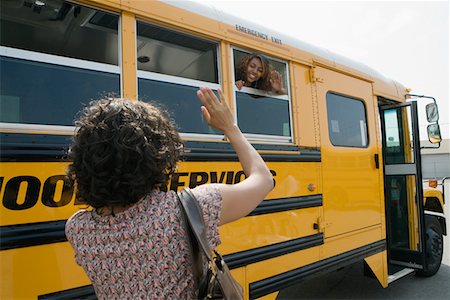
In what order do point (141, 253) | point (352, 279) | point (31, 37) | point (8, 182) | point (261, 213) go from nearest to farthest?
point (141, 253)
point (8, 182)
point (31, 37)
point (261, 213)
point (352, 279)

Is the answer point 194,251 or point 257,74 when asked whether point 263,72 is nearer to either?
point 257,74

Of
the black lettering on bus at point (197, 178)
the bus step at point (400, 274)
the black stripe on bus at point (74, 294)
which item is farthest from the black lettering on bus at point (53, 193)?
the bus step at point (400, 274)

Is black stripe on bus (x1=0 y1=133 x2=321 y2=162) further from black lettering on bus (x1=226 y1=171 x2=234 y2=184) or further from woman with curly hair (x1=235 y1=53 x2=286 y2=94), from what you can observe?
woman with curly hair (x1=235 y1=53 x2=286 y2=94)

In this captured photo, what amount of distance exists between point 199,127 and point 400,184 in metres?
3.09

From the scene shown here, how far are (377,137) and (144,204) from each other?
312 cm

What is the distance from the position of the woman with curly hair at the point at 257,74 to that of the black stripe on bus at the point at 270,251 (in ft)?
3.55

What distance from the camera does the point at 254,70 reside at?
2.40 metres

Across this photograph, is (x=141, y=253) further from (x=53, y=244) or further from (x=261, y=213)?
(x=261, y=213)

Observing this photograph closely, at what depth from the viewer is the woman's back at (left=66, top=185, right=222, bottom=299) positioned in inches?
34.8

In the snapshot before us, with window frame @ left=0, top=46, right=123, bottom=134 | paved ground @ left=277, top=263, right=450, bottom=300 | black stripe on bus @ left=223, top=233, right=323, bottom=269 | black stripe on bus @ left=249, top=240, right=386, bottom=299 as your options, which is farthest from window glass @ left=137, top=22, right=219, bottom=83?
paved ground @ left=277, top=263, right=450, bottom=300

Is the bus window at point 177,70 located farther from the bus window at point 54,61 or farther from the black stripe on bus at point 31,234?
the black stripe on bus at point 31,234

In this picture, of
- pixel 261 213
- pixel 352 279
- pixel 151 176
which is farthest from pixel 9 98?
pixel 352 279

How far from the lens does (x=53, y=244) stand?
5.09 ft

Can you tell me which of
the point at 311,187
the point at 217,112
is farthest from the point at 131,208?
the point at 311,187
